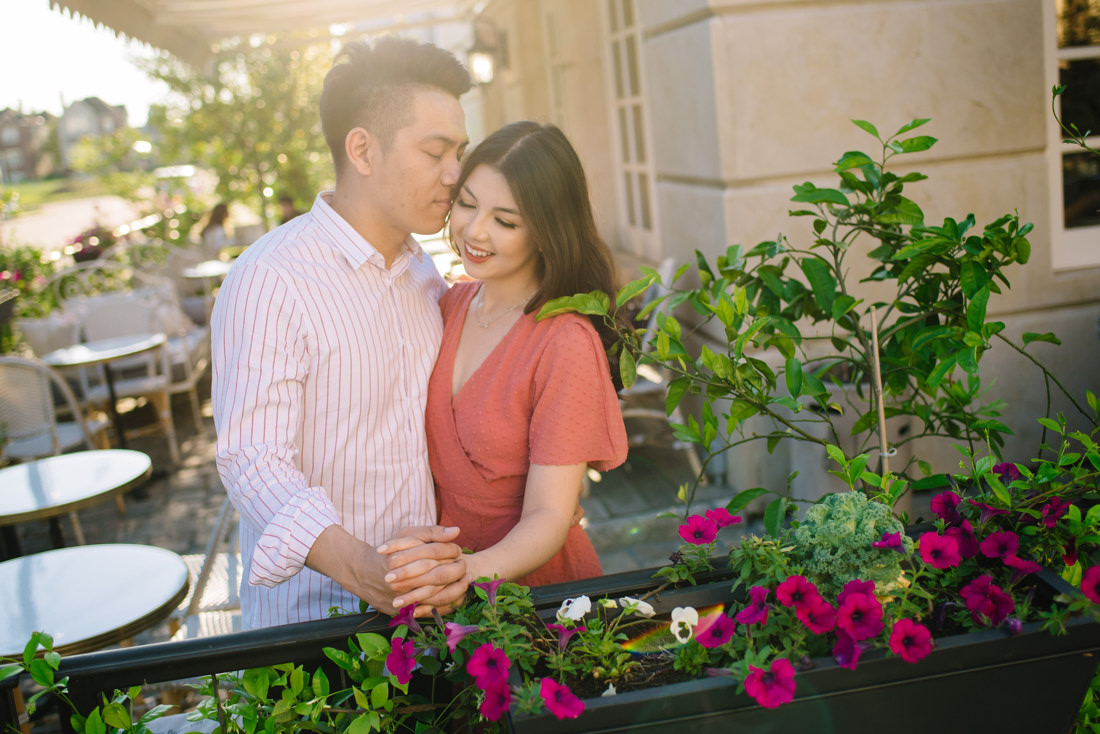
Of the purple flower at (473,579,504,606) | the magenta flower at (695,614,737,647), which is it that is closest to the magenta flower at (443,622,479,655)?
the purple flower at (473,579,504,606)

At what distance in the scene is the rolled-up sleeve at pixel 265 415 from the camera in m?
1.40

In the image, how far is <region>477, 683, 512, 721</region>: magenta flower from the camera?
94 centimetres

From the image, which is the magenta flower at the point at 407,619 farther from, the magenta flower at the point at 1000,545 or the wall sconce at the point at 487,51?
the wall sconce at the point at 487,51

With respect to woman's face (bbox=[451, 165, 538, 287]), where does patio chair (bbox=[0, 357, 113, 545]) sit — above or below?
below

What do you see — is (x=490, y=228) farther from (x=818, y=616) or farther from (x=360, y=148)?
(x=818, y=616)

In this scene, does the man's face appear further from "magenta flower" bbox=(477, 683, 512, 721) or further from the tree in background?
the tree in background

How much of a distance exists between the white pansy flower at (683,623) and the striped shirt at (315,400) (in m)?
0.62

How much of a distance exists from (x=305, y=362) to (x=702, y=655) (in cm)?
99

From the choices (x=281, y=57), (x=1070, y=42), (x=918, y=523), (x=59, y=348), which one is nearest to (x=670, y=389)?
(x=918, y=523)

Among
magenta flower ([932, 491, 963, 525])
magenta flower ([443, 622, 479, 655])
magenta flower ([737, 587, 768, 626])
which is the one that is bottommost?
magenta flower ([443, 622, 479, 655])

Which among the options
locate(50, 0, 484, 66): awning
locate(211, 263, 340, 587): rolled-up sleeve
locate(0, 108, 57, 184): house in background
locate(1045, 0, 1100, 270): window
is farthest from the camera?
locate(0, 108, 57, 184): house in background

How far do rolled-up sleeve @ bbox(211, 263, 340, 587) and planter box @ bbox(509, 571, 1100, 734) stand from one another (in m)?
0.62

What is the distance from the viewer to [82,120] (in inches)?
2520

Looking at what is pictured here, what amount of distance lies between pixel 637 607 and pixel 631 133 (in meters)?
5.54
